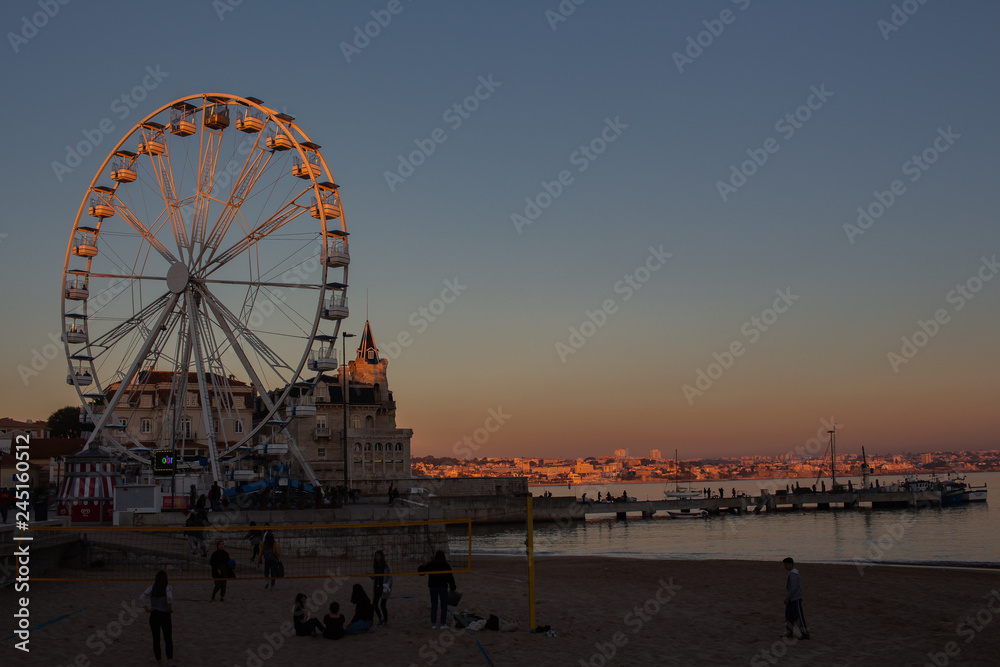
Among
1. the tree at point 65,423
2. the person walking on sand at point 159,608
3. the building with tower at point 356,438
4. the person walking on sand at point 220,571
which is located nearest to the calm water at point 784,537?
the building with tower at point 356,438

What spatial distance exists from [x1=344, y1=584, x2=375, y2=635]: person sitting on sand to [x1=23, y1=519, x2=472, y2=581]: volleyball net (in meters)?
4.11

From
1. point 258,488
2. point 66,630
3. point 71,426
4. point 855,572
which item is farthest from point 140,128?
point 71,426

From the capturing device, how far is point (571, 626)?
19.0 meters

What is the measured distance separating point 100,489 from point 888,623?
89.6 feet

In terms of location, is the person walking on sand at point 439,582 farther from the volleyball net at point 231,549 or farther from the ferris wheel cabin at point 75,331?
the ferris wheel cabin at point 75,331

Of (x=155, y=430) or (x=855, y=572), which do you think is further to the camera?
(x=155, y=430)

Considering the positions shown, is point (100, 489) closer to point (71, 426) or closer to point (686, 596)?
point (686, 596)

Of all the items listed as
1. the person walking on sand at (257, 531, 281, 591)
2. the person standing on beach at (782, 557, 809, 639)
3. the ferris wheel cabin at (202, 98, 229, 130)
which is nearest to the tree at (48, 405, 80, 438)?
the ferris wheel cabin at (202, 98, 229, 130)

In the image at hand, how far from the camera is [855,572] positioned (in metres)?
31.1

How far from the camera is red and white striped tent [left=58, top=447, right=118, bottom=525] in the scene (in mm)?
32625

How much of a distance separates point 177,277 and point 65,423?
69.3 metres

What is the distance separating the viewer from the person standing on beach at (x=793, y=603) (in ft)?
55.4

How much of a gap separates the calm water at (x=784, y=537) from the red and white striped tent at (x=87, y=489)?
18915mm

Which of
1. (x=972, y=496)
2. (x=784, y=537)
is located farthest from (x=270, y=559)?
(x=972, y=496)
